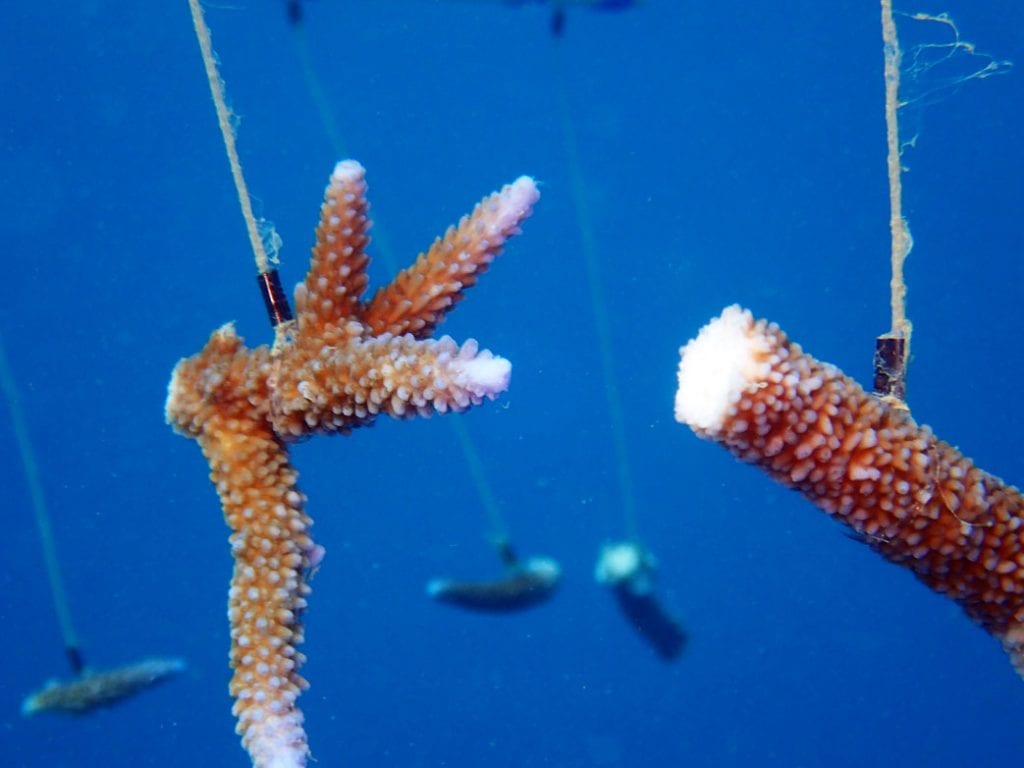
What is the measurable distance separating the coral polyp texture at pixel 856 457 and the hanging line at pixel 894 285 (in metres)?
0.12

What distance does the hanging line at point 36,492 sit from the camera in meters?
15.6

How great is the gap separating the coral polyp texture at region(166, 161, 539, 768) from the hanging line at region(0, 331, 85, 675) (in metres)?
13.8

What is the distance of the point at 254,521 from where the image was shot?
7.06ft

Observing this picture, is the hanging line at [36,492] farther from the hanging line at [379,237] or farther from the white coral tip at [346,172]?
the white coral tip at [346,172]

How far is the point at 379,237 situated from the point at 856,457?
15011 millimetres

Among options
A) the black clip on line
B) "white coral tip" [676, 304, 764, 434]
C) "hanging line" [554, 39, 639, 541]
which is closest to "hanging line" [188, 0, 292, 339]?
the black clip on line

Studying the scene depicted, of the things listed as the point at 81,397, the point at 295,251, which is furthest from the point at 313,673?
the point at 295,251

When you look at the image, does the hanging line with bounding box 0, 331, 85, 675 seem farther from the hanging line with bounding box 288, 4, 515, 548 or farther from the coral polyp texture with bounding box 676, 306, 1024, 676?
the coral polyp texture with bounding box 676, 306, 1024, 676

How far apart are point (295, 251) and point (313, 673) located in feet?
34.6

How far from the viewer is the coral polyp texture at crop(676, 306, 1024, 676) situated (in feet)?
5.39

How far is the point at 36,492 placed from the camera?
17469 mm

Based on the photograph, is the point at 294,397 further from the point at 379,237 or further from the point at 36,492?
the point at 36,492

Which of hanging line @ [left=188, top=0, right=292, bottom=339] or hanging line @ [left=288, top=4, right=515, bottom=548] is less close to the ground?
hanging line @ [left=288, top=4, right=515, bottom=548]

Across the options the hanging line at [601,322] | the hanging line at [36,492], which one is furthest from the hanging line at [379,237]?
the hanging line at [36,492]
